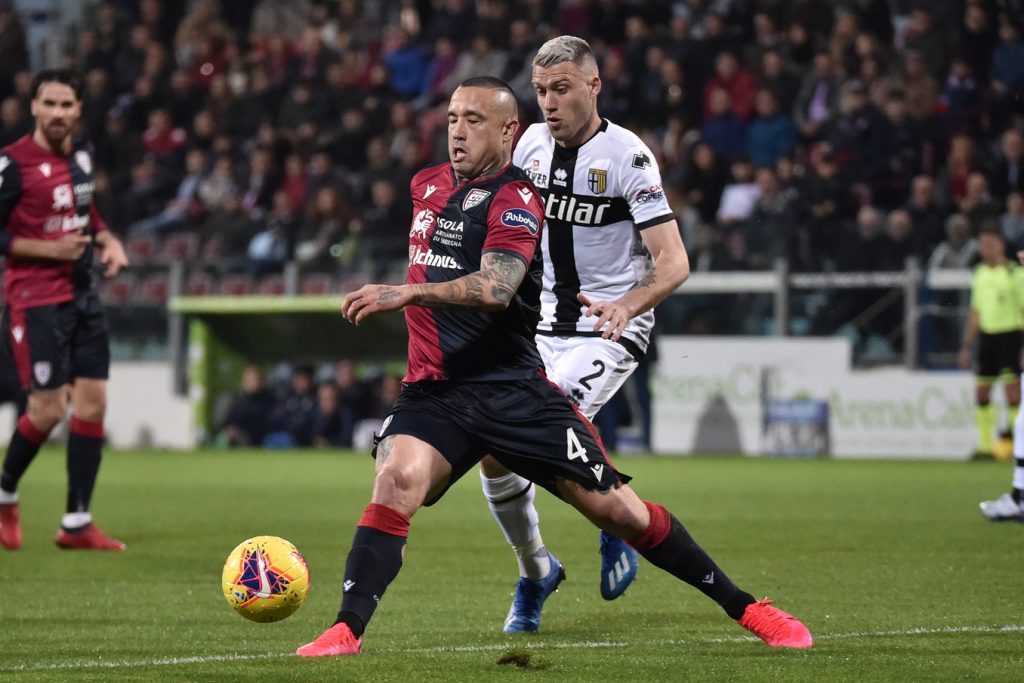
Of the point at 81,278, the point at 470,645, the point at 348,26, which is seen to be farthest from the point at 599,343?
the point at 348,26

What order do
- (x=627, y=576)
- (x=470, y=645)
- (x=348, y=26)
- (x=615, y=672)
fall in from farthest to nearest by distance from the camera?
1. (x=348, y=26)
2. (x=627, y=576)
3. (x=470, y=645)
4. (x=615, y=672)

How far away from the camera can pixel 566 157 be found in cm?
671

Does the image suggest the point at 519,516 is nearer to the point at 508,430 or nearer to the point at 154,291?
the point at 508,430

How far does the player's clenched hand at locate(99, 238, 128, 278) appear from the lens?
29.3 feet

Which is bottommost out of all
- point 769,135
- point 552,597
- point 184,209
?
point 552,597

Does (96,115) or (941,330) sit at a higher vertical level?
(96,115)

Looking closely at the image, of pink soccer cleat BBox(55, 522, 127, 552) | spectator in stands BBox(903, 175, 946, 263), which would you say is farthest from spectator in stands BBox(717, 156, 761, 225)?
pink soccer cleat BBox(55, 522, 127, 552)

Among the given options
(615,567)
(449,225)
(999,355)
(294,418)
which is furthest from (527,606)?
(294,418)

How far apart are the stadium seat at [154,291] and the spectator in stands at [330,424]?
2.45 m

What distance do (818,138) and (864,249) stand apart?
2.00 metres

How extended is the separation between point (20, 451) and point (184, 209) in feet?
45.0

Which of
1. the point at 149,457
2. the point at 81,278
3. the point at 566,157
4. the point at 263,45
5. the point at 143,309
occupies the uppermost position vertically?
the point at 263,45

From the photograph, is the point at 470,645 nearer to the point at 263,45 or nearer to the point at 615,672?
the point at 615,672

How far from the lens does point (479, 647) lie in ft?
17.9
